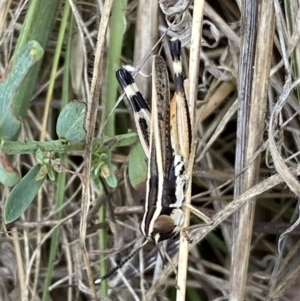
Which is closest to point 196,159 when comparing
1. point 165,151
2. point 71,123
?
point 165,151

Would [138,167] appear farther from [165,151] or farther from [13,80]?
[13,80]

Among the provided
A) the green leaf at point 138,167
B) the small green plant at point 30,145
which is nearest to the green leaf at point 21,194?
the small green plant at point 30,145

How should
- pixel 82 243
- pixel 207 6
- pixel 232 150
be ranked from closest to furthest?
pixel 82 243
pixel 207 6
pixel 232 150

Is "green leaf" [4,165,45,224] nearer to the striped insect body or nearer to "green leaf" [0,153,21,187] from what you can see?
"green leaf" [0,153,21,187]

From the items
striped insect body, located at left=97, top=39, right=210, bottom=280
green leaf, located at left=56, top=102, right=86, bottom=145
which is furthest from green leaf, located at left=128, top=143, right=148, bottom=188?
green leaf, located at left=56, top=102, right=86, bottom=145

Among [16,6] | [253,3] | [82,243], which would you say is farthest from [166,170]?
[16,6]

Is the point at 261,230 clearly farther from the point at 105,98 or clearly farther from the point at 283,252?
the point at 105,98

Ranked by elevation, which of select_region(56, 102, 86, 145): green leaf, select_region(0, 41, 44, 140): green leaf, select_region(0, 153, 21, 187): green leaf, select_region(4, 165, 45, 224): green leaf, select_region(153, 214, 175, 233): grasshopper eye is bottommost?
select_region(153, 214, 175, 233): grasshopper eye
